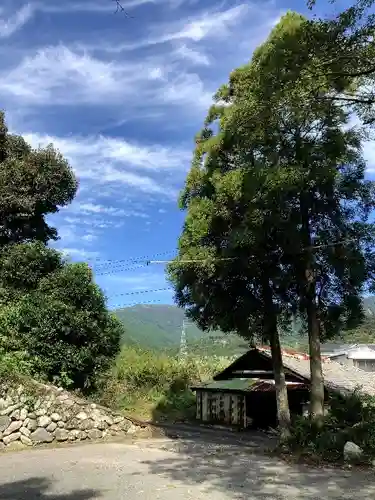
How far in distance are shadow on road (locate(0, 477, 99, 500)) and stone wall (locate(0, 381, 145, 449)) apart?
535 centimetres

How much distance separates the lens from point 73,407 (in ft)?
50.3

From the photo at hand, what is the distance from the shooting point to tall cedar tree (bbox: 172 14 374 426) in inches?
558

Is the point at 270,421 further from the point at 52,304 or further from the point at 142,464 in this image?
the point at 142,464

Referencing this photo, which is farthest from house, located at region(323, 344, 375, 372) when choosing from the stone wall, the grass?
the stone wall

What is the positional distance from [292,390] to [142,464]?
14.7 m

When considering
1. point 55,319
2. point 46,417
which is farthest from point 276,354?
point 46,417

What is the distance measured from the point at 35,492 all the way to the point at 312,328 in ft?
30.5

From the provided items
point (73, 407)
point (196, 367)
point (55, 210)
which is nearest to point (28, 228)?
point (55, 210)

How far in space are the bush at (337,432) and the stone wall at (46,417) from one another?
570 centimetres

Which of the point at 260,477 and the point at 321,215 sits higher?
the point at 321,215

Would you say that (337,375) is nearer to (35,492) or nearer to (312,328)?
(312,328)

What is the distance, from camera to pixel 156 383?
105 feet

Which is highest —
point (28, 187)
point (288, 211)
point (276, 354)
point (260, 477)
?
point (28, 187)

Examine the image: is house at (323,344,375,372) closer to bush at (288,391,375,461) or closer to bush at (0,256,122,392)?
bush at (288,391,375,461)
